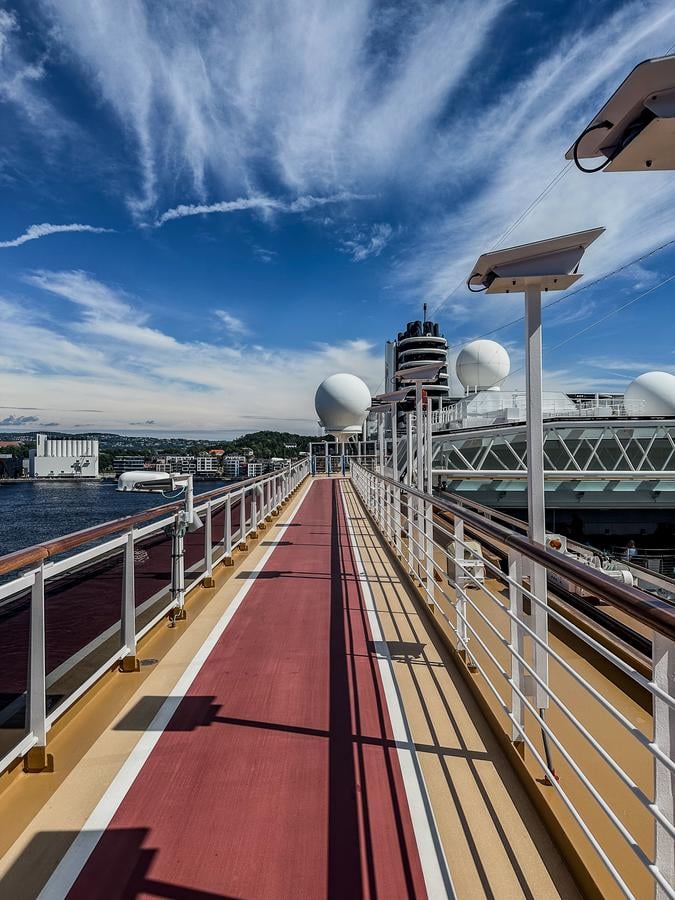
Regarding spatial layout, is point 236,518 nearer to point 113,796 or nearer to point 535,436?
point 113,796

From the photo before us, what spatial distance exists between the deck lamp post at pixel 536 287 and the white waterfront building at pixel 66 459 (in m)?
34.1

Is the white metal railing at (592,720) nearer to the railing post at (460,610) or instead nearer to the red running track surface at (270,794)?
the railing post at (460,610)

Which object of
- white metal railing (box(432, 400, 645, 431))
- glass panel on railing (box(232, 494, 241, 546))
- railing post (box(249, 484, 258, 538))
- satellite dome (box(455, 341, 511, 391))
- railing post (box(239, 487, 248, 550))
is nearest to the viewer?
glass panel on railing (box(232, 494, 241, 546))

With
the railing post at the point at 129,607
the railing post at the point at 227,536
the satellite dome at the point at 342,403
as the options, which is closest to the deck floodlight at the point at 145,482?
the railing post at the point at 129,607

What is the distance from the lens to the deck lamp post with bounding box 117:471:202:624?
406cm

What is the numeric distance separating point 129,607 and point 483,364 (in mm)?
40983

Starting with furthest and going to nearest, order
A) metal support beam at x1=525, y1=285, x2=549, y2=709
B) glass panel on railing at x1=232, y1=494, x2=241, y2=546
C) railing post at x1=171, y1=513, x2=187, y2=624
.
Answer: glass panel on railing at x1=232, y1=494, x2=241, y2=546, railing post at x1=171, y1=513, x2=187, y2=624, metal support beam at x1=525, y1=285, x2=549, y2=709

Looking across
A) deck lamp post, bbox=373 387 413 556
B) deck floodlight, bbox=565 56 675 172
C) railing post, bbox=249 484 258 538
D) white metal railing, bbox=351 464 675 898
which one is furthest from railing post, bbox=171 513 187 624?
railing post, bbox=249 484 258 538

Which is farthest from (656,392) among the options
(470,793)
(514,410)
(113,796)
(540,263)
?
(113,796)

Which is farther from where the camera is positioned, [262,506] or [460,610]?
[262,506]

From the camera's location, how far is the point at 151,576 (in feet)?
A: 12.0

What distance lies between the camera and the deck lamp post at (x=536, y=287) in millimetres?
2535

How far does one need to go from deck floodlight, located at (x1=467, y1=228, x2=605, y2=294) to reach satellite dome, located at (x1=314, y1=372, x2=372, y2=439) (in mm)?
37268

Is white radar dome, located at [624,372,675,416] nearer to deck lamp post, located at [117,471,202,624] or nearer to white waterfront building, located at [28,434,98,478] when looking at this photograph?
deck lamp post, located at [117,471,202,624]
